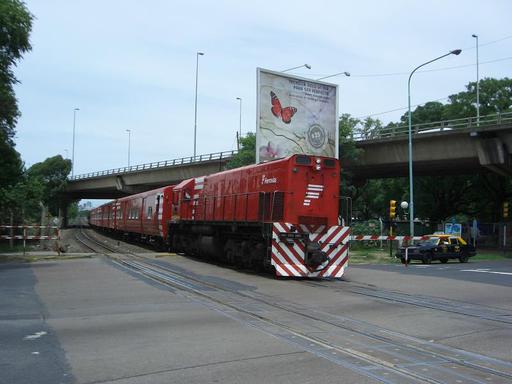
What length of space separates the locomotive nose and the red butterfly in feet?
35.1

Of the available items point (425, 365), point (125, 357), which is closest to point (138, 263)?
point (125, 357)

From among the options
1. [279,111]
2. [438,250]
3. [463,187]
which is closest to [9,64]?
[279,111]

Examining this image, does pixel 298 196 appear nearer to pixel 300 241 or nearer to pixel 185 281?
pixel 300 241

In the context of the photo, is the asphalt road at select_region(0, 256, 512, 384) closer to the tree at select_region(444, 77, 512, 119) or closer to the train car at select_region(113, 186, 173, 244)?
the train car at select_region(113, 186, 173, 244)

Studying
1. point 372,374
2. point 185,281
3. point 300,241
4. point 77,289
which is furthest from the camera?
point 300,241

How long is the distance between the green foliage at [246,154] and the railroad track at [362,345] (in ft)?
105

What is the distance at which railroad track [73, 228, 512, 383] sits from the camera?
19.9 ft

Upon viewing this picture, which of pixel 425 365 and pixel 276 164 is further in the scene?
pixel 276 164

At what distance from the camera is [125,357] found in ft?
22.1

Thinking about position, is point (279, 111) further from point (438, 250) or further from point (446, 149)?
point (446, 149)

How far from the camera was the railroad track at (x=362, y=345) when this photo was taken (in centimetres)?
607

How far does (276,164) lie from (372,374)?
11.5 meters

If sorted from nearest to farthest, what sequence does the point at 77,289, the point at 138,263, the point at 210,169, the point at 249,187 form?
1. the point at 77,289
2. the point at 249,187
3. the point at 138,263
4. the point at 210,169

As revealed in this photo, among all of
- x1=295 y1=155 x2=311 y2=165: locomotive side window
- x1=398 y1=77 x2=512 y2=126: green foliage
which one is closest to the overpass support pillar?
x1=398 y1=77 x2=512 y2=126: green foliage
